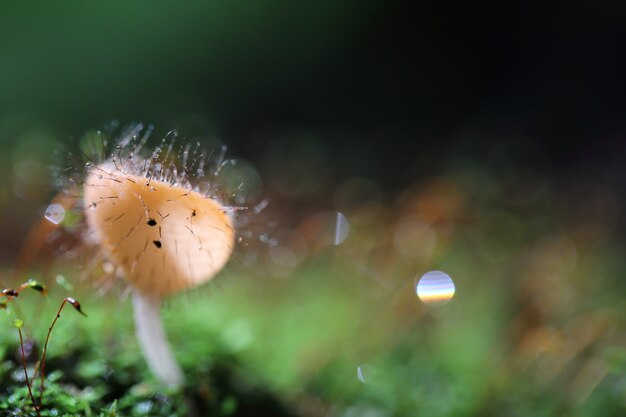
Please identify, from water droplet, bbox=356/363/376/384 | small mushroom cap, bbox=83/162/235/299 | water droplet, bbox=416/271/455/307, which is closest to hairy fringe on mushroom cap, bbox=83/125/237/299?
small mushroom cap, bbox=83/162/235/299

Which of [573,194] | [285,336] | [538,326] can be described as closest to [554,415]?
[538,326]

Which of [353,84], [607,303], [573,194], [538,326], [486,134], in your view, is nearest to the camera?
[538,326]

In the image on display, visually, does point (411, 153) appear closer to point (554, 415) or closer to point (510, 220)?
point (510, 220)

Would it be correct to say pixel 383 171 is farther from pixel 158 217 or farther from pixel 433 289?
pixel 158 217

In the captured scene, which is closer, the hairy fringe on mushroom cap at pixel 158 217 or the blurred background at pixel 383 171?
the hairy fringe on mushroom cap at pixel 158 217

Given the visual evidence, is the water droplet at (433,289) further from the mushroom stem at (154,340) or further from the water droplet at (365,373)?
the mushroom stem at (154,340)

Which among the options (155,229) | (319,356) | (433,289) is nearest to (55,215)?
(155,229)

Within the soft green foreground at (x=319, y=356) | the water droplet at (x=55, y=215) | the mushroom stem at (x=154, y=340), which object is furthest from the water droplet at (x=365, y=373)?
the water droplet at (x=55, y=215)
